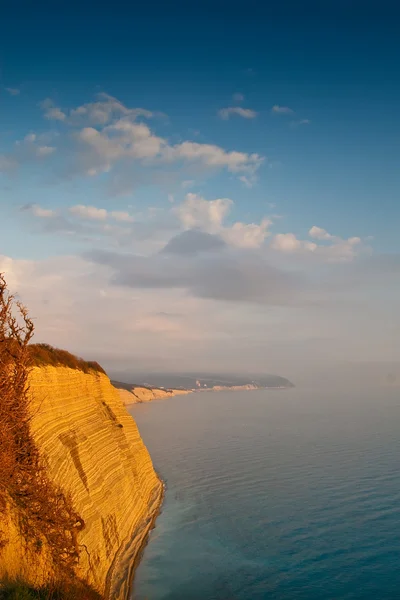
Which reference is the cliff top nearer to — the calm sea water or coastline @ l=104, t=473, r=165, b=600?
coastline @ l=104, t=473, r=165, b=600

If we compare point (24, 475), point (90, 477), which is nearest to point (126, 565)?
point (90, 477)

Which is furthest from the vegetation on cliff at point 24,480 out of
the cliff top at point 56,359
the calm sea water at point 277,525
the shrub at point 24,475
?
the calm sea water at point 277,525

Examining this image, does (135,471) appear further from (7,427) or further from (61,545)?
(7,427)

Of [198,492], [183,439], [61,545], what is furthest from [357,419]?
[61,545]

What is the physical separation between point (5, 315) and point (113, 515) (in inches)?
682

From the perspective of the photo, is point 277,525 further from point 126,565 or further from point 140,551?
point 126,565

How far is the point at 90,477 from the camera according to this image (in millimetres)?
25719

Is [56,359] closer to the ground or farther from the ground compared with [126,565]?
farther from the ground

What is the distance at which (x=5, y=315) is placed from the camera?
1794 centimetres

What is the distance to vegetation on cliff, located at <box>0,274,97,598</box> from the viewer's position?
16.9 metres

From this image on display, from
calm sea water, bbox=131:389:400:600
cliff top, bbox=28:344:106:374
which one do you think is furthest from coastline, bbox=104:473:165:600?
cliff top, bbox=28:344:106:374

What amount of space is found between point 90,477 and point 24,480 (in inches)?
346

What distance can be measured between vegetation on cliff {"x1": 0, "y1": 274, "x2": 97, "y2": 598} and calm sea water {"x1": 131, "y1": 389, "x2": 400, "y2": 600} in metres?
8.35

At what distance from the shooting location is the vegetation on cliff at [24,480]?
16859 millimetres
